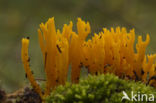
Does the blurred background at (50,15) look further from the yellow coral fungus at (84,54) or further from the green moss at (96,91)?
the green moss at (96,91)

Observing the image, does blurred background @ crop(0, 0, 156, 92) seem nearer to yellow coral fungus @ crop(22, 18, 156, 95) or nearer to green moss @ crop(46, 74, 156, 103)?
yellow coral fungus @ crop(22, 18, 156, 95)

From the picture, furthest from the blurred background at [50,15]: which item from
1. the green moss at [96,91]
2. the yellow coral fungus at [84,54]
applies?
the green moss at [96,91]

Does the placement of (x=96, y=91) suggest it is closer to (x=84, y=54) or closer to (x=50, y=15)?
(x=84, y=54)

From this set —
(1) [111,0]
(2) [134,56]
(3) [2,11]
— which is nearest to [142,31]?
(1) [111,0]

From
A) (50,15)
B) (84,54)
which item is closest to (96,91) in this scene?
(84,54)

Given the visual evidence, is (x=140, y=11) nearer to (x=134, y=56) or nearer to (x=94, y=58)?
(x=134, y=56)

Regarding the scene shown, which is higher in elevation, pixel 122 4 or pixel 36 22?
pixel 122 4

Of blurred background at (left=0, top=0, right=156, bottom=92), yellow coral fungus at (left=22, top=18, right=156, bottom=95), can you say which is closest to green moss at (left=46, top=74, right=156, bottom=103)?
yellow coral fungus at (left=22, top=18, right=156, bottom=95)
